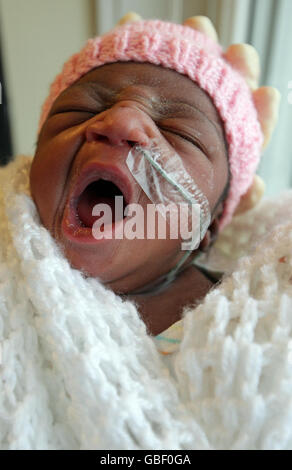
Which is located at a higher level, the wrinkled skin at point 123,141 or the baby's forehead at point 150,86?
the baby's forehead at point 150,86

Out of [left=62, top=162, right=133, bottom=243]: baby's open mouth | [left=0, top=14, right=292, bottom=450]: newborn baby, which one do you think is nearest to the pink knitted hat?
[left=0, top=14, right=292, bottom=450]: newborn baby

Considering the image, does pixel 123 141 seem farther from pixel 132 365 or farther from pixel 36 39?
pixel 36 39

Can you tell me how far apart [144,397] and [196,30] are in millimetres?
790

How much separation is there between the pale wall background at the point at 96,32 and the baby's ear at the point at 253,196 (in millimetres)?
288

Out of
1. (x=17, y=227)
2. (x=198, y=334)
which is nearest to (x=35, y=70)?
(x=17, y=227)

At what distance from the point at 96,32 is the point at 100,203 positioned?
1.06m

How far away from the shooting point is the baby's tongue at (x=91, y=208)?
700 millimetres

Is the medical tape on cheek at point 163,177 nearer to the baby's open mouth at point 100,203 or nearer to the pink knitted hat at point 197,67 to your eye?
the baby's open mouth at point 100,203

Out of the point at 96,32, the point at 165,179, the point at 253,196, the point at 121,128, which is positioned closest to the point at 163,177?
the point at 165,179

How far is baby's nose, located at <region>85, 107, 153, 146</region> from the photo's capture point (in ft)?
2.16

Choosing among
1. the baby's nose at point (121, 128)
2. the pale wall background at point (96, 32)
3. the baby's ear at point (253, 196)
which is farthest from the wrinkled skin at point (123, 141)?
the pale wall background at point (96, 32)

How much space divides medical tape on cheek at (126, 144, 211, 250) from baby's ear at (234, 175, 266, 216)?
0.94 ft

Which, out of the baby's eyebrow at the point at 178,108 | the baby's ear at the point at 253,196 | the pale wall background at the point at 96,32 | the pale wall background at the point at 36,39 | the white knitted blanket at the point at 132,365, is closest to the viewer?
the white knitted blanket at the point at 132,365

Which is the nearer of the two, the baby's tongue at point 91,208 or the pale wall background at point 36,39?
the baby's tongue at point 91,208
